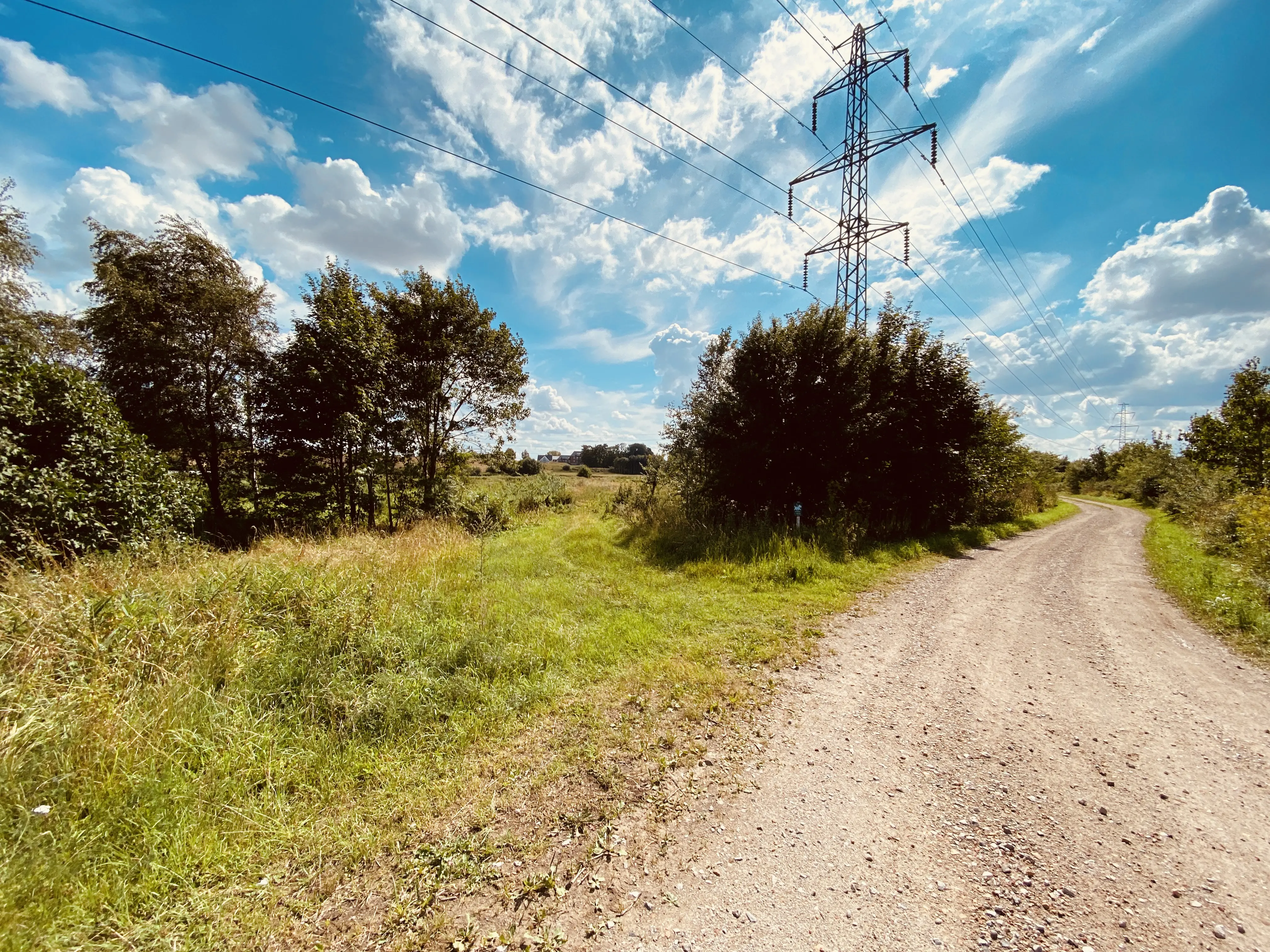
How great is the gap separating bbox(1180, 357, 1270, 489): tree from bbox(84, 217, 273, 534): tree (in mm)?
29412

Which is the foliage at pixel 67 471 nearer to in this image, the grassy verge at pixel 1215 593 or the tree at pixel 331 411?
the tree at pixel 331 411

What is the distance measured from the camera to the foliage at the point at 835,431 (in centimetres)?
1086

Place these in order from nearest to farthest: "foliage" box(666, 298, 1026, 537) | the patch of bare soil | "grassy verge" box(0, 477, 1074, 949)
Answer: the patch of bare soil, "grassy verge" box(0, 477, 1074, 949), "foliage" box(666, 298, 1026, 537)

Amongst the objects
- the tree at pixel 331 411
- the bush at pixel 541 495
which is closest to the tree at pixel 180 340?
the tree at pixel 331 411

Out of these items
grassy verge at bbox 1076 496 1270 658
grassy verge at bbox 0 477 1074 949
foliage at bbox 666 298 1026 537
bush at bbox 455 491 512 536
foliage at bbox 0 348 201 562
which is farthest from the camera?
bush at bbox 455 491 512 536

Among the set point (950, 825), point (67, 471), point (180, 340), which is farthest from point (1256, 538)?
point (180, 340)

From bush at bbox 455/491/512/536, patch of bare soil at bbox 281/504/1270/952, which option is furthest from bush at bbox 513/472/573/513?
patch of bare soil at bbox 281/504/1270/952

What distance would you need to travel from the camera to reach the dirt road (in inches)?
75.9

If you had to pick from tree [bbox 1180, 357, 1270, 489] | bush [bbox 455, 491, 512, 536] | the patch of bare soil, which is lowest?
the patch of bare soil

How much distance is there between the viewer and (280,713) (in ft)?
10.8

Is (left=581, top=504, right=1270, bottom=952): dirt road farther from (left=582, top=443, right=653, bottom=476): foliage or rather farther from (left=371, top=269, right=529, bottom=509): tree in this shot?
(left=582, top=443, right=653, bottom=476): foliage

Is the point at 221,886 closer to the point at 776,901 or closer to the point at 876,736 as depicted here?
the point at 776,901

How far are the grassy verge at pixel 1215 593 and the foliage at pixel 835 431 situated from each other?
176 inches

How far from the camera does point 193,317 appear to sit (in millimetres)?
11602
